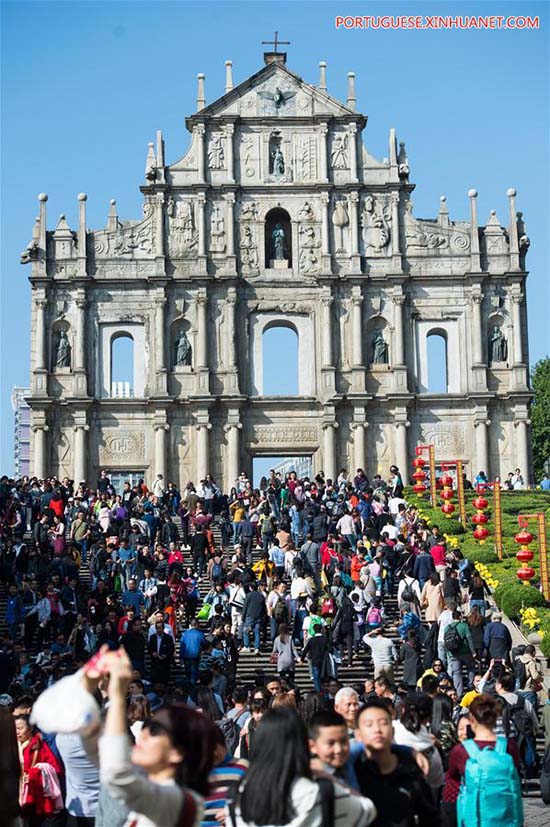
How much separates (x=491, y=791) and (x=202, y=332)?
126 ft

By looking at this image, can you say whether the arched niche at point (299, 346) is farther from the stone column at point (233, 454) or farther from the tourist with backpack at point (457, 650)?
the tourist with backpack at point (457, 650)

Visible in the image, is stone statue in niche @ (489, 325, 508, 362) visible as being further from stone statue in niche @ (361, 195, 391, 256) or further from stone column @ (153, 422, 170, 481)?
stone column @ (153, 422, 170, 481)

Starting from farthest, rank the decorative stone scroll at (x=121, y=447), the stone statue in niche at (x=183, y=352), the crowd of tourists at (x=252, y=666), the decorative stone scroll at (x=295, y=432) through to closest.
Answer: the stone statue in niche at (x=183, y=352) → the decorative stone scroll at (x=295, y=432) → the decorative stone scroll at (x=121, y=447) → the crowd of tourists at (x=252, y=666)

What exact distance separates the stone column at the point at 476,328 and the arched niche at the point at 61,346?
1281 centimetres

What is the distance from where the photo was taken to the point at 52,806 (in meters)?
12.2

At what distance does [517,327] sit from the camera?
156 ft

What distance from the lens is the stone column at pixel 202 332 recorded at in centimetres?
4694

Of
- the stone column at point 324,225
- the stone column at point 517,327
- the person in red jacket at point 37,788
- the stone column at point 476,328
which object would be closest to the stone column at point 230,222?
the stone column at point 324,225

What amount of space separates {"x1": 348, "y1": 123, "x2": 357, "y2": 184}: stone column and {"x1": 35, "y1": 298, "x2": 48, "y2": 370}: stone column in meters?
10.7

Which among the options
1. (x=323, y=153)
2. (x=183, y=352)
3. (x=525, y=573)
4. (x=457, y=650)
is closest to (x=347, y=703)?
(x=457, y=650)

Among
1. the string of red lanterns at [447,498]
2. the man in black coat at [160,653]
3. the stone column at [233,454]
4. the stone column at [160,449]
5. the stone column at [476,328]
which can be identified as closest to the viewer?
the man in black coat at [160,653]

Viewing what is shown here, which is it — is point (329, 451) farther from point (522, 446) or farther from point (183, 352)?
point (522, 446)

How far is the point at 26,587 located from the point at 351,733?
61.2ft

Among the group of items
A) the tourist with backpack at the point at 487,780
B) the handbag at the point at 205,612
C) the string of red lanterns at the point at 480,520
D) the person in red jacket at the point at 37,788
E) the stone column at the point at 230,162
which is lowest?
the person in red jacket at the point at 37,788
